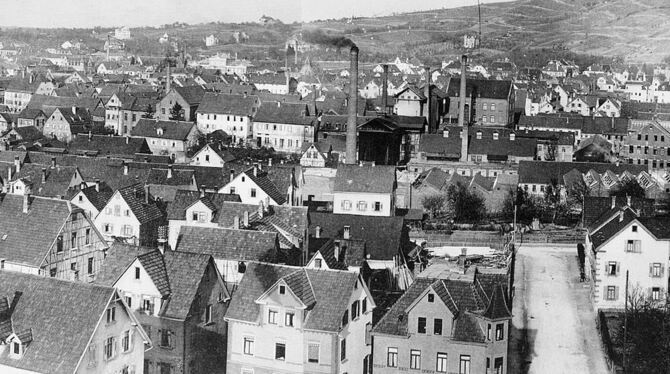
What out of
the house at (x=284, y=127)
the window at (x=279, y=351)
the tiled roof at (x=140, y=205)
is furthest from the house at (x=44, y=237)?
the house at (x=284, y=127)

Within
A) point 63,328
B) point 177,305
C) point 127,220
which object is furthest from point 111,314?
point 127,220

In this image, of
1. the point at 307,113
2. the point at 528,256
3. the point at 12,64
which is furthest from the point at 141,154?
the point at 12,64

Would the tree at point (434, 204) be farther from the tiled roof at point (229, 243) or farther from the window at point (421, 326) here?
the window at point (421, 326)

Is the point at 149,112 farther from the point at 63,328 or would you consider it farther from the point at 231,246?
the point at 63,328

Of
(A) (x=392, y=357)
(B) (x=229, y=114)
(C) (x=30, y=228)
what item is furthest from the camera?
(B) (x=229, y=114)

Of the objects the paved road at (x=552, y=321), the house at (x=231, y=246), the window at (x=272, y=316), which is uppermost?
the house at (x=231, y=246)
